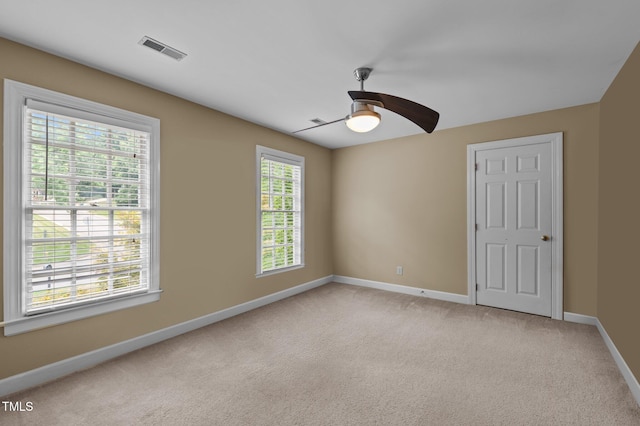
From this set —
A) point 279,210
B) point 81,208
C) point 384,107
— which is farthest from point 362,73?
point 81,208

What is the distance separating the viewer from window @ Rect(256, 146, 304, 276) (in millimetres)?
4277

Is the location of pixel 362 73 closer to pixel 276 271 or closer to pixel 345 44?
pixel 345 44

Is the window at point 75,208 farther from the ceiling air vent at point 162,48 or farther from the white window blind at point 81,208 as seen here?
the ceiling air vent at point 162,48

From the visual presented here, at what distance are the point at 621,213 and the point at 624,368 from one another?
50.2 inches

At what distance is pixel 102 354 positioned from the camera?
2.60m

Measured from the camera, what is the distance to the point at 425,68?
2596mm

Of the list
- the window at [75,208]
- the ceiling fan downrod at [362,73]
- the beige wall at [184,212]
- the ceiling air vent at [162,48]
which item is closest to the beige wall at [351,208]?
the beige wall at [184,212]

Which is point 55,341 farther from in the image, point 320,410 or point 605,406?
point 605,406

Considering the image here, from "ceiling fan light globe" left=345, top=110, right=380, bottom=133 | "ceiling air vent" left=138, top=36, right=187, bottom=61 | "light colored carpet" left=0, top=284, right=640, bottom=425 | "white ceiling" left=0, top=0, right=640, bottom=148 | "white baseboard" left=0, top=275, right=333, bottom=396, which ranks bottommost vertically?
"light colored carpet" left=0, top=284, right=640, bottom=425

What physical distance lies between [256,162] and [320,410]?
3.13 meters

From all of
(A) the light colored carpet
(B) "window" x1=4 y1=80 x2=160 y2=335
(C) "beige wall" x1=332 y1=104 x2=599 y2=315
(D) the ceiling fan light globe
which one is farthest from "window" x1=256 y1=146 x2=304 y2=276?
(D) the ceiling fan light globe

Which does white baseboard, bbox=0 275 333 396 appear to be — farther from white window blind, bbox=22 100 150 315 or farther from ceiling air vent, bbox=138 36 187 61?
ceiling air vent, bbox=138 36 187 61

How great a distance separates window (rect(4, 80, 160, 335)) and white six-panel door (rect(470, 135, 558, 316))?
13.5 feet

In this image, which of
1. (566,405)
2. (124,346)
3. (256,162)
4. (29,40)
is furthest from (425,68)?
(124,346)
